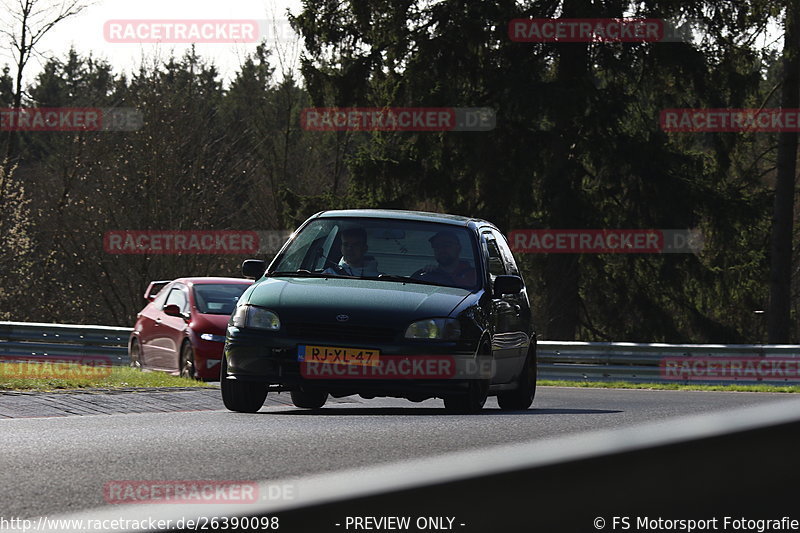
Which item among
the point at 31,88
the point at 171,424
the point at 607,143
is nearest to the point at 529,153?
the point at 607,143

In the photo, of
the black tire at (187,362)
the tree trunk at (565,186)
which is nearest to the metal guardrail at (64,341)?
the black tire at (187,362)

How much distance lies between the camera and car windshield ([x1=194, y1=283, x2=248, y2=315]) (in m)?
19.9

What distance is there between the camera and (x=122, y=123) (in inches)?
1679

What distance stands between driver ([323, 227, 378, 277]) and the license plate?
4.16ft

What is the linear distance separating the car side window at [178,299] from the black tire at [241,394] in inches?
344

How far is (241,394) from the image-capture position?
11.4m

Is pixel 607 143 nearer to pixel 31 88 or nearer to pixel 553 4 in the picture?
pixel 553 4

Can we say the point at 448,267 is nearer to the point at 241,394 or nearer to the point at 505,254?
the point at 505,254

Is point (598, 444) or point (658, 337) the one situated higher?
point (598, 444)

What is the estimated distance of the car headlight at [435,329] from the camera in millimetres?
10773

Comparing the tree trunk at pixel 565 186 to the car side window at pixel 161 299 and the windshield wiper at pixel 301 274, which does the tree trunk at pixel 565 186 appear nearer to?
the car side window at pixel 161 299

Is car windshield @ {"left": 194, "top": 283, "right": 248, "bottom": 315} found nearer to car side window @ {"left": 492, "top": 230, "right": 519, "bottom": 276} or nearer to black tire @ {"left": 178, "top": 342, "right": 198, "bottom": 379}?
black tire @ {"left": 178, "top": 342, "right": 198, "bottom": 379}

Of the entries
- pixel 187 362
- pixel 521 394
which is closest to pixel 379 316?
pixel 521 394

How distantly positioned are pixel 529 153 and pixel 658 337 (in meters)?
5.39
